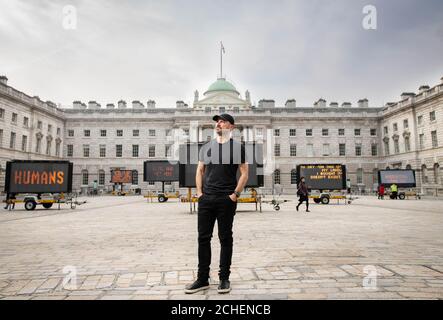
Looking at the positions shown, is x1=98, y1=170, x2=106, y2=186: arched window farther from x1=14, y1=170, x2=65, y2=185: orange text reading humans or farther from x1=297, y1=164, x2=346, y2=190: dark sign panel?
x1=297, y1=164, x2=346, y2=190: dark sign panel

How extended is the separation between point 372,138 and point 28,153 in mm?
53393

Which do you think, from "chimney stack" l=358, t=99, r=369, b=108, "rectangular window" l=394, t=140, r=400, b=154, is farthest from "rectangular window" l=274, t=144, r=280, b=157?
"chimney stack" l=358, t=99, r=369, b=108

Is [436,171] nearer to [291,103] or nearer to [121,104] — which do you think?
[291,103]

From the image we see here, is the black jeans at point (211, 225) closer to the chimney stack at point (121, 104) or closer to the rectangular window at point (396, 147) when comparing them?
the rectangular window at point (396, 147)

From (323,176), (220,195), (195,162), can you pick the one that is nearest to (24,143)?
Result: (195,162)

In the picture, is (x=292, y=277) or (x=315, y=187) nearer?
(x=292, y=277)

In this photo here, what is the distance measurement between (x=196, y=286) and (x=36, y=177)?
17140mm

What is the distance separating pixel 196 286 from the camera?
3242 millimetres

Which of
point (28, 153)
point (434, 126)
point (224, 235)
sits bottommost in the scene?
point (224, 235)

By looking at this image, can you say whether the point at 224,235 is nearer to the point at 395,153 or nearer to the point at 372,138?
the point at 395,153

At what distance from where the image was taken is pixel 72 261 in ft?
15.3

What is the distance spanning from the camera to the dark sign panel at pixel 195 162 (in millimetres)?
13844

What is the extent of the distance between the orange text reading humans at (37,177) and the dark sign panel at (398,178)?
2845 centimetres
